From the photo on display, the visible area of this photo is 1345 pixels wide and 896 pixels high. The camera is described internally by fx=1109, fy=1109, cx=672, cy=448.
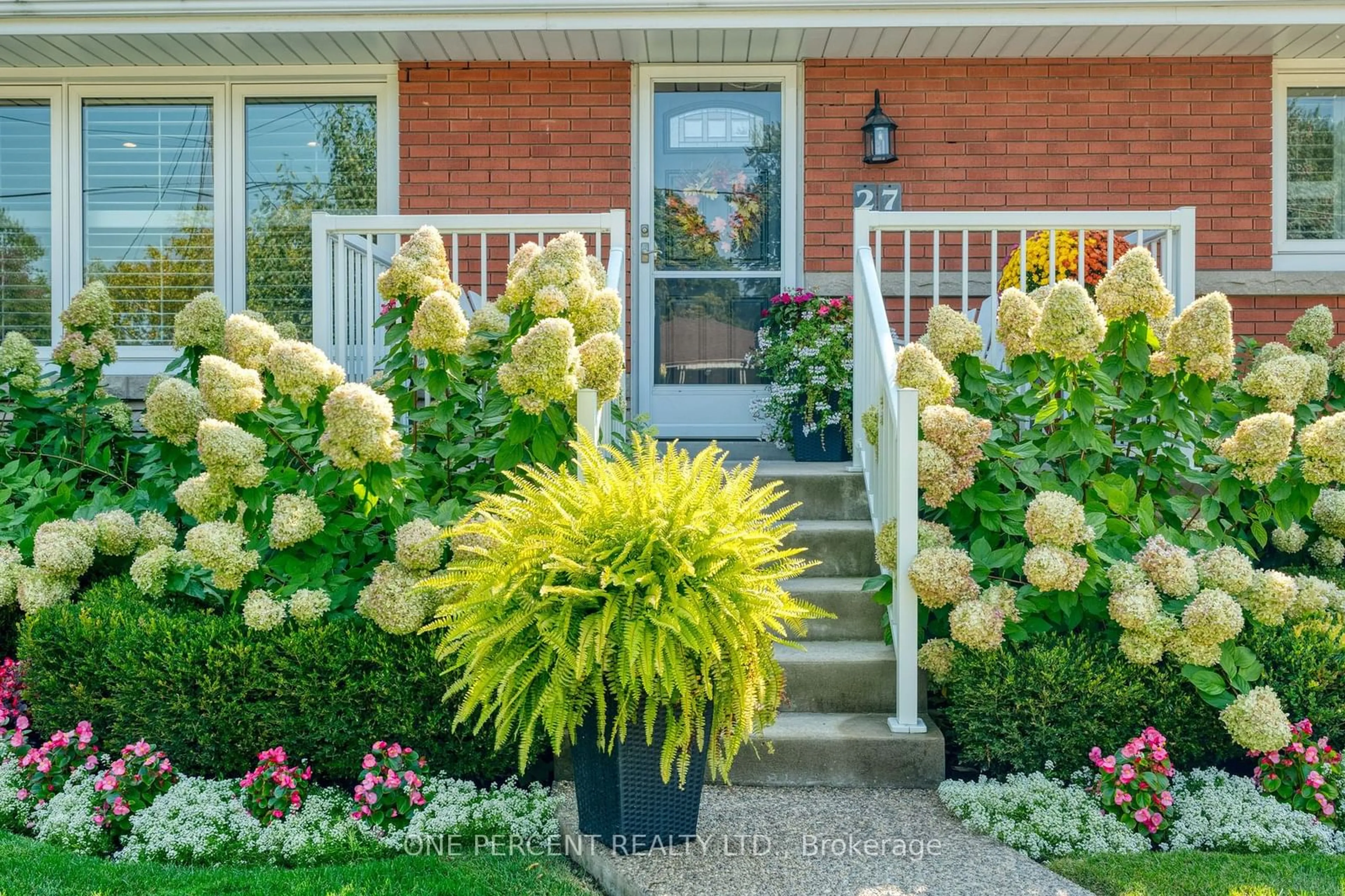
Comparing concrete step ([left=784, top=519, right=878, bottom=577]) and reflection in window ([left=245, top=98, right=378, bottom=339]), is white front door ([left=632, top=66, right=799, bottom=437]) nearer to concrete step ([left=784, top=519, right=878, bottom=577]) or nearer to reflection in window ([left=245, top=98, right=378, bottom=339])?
reflection in window ([left=245, top=98, right=378, bottom=339])

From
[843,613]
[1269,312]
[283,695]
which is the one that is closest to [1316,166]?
[1269,312]

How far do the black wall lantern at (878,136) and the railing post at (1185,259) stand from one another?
1791mm

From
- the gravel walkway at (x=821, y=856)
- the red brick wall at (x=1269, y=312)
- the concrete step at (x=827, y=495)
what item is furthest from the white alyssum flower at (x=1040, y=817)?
the red brick wall at (x=1269, y=312)

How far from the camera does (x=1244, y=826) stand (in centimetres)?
320

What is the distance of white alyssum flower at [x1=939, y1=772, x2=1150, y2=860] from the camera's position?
10.3 ft

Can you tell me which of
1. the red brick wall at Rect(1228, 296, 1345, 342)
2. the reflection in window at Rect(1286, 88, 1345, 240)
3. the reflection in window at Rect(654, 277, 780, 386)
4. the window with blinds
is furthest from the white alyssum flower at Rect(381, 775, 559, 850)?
the reflection in window at Rect(1286, 88, 1345, 240)

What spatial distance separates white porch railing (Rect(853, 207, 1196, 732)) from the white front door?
0.76 meters

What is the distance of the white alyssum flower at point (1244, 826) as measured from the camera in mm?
3162

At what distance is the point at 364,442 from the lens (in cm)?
349

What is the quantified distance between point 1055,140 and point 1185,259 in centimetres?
180

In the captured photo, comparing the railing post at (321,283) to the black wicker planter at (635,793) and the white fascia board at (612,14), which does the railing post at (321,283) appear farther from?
the black wicker planter at (635,793)

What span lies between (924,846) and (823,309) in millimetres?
3021

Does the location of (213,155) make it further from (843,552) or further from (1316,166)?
(1316,166)

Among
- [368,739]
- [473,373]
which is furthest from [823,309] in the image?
[368,739]
